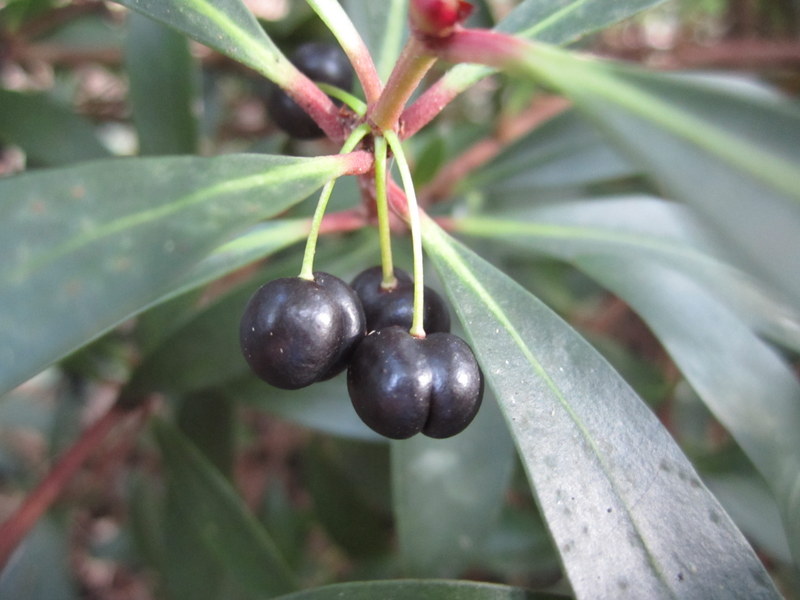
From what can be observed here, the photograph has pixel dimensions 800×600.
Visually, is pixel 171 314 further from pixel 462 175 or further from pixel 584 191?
pixel 584 191

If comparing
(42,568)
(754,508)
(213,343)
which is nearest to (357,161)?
(213,343)

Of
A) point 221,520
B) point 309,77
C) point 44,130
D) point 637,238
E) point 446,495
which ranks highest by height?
point 309,77

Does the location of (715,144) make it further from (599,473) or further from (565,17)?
(565,17)

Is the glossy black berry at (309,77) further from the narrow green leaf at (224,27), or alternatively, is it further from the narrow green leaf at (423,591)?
the narrow green leaf at (423,591)

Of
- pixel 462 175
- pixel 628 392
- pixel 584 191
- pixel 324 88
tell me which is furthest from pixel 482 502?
pixel 584 191

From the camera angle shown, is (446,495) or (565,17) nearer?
(565,17)
